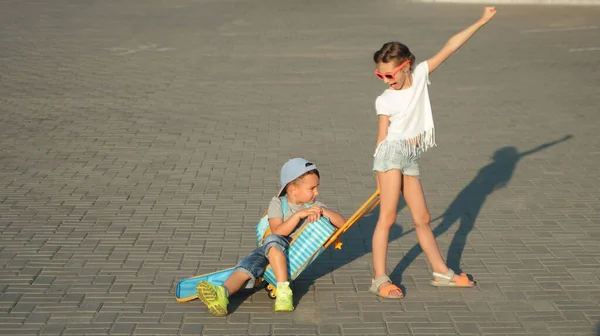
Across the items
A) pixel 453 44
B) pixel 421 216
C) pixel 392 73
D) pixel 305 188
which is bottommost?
pixel 421 216

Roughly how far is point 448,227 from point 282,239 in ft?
6.85

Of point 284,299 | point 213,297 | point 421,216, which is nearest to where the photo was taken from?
point 213,297

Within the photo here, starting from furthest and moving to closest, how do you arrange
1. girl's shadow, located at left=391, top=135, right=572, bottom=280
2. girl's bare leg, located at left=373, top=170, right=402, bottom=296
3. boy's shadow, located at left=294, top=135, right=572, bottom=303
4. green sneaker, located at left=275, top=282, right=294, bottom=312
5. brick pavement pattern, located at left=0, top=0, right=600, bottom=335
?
girl's shadow, located at left=391, top=135, right=572, bottom=280 < boy's shadow, located at left=294, top=135, right=572, bottom=303 < girl's bare leg, located at left=373, top=170, right=402, bottom=296 < brick pavement pattern, located at left=0, top=0, right=600, bottom=335 < green sneaker, located at left=275, top=282, right=294, bottom=312

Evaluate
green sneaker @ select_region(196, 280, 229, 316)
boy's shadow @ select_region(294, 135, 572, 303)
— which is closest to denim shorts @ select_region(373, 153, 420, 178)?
boy's shadow @ select_region(294, 135, 572, 303)

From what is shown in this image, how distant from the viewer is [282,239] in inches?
226

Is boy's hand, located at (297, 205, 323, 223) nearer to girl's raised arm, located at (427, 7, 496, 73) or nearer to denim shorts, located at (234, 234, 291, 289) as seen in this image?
denim shorts, located at (234, 234, 291, 289)

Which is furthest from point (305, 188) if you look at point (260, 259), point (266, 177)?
point (266, 177)

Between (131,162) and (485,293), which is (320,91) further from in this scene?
(485,293)

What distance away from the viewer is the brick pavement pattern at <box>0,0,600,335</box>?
5688 millimetres

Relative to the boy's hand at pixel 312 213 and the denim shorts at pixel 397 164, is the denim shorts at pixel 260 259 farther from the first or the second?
the denim shorts at pixel 397 164

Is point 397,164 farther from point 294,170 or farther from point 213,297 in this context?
point 213,297

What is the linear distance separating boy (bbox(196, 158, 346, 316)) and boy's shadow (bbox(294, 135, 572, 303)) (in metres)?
0.30

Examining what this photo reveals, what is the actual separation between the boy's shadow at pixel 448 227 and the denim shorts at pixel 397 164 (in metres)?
0.80

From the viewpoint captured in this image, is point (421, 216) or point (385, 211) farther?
point (421, 216)
